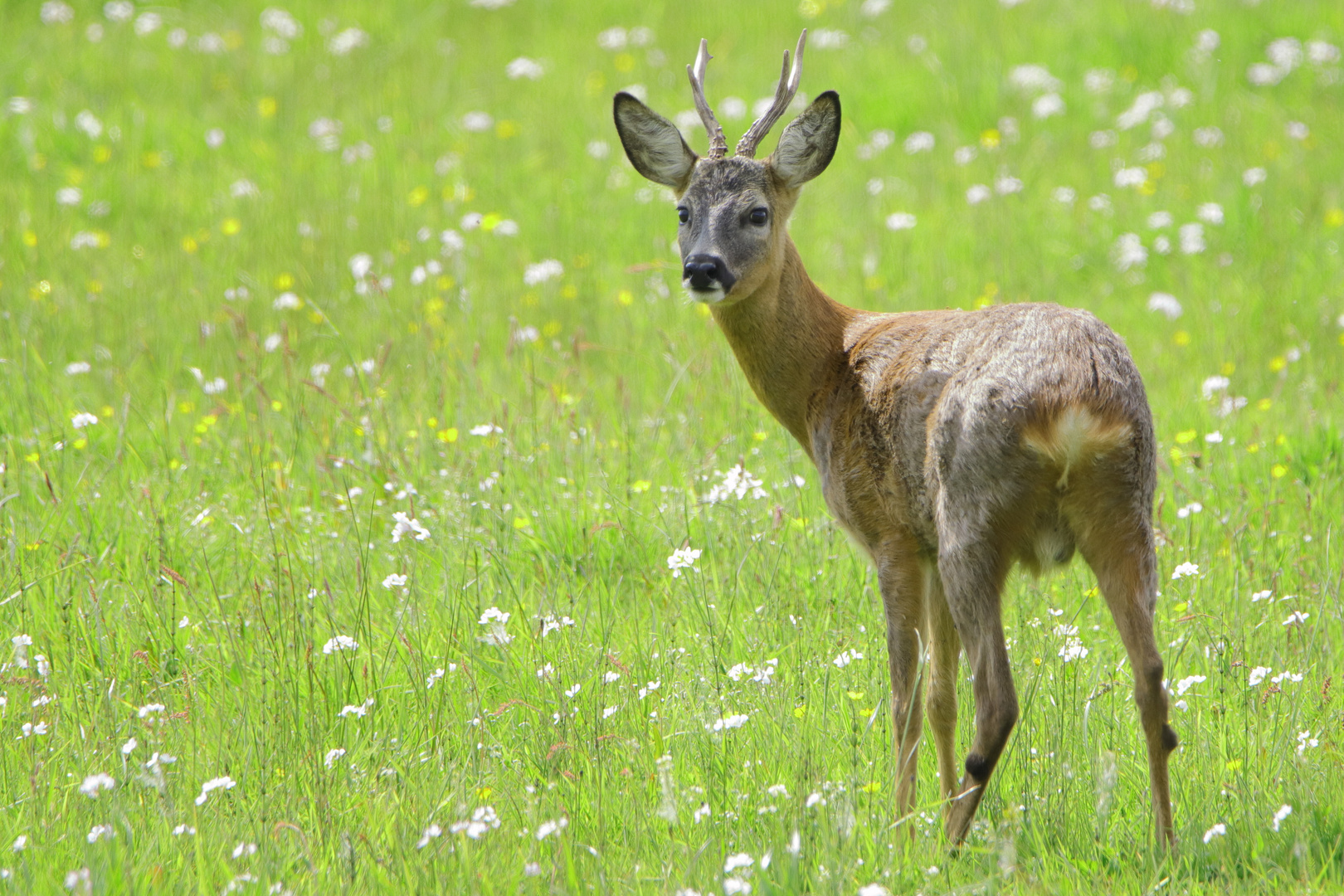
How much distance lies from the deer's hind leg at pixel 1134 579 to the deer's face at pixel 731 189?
1395mm

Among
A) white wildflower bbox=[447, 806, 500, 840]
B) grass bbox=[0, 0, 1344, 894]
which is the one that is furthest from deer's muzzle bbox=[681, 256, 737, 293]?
white wildflower bbox=[447, 806, 500, 840]

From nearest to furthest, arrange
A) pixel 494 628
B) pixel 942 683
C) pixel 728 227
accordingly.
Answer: pixel 494 628, pixel 942 683, pixel 728 227

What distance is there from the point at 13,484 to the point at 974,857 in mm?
3850

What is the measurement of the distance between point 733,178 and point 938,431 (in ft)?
4.68

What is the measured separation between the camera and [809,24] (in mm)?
11367

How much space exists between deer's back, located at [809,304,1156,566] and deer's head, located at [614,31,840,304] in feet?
1.96

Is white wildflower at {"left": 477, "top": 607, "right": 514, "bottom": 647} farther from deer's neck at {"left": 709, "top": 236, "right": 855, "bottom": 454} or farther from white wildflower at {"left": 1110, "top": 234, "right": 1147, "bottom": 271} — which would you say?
white wildflower at {"left": 1110, "top": 234, "right": 1147, "bottom": 271}

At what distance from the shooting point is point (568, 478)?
207 inches

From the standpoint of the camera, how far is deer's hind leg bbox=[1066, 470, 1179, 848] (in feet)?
10.2

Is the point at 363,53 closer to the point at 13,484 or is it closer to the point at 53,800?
the point at 13,484

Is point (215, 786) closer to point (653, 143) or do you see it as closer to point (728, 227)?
point (728, 227)

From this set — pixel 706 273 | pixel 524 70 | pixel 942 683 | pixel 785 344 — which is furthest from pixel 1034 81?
pixel 942 683

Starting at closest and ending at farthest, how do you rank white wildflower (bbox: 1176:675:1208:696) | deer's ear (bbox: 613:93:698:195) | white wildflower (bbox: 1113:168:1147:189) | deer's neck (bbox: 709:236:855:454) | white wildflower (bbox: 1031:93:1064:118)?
white wildflower (bbox: 1176:675:1208:696), deer's neck (bbox: 709:236:855:454), deer's ear (bbox: 613:93:698:195), white wildflower (bbox: 1113:168:1147:189), white wildflower (bbox: 1031:93:1064:118)

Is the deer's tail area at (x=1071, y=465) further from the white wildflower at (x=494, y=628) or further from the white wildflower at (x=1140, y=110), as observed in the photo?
the white wildflower at (x=1140, y=110)
